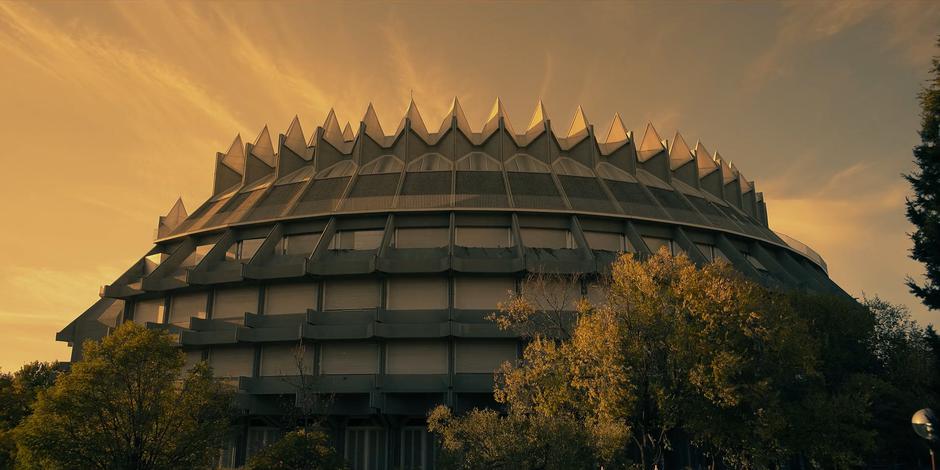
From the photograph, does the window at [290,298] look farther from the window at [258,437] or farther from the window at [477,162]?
the window at [477,162]

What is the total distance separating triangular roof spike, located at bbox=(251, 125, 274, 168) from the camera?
5984 cm

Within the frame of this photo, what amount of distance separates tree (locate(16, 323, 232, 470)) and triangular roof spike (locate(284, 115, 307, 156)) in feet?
98.4

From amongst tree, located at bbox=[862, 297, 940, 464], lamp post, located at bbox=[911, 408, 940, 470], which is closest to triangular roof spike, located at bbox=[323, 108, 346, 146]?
tree, located at bbox=[862, 297, 940, 464]

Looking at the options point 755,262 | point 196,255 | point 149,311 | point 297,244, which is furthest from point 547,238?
point 149,311

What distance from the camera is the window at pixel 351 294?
4606 centimetres

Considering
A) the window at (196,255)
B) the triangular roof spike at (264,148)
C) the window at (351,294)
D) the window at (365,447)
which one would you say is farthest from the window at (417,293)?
the triangular roof spike at (264,148)

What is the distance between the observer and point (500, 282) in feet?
152

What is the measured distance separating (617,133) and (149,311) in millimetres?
41649

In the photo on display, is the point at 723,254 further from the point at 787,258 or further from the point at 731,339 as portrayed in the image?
the point at 731,339

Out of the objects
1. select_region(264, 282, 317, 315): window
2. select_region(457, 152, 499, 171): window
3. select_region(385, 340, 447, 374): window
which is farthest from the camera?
select_region(457, 152, 499, 171): window

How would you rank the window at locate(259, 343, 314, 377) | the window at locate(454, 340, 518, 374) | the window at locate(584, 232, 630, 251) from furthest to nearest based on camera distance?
the window at locate(584, 232, 630, 251) → the window at locate(259, 343, 314, 377) → the window at locate(454, 340, 518, 374)

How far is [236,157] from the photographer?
6200cm

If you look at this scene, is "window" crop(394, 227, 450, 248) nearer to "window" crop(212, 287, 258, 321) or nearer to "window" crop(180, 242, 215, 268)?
"window" crop(212, 287, 258, 321)

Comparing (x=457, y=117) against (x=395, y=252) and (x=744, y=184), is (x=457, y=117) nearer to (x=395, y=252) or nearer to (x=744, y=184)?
(x=395, y=252)
